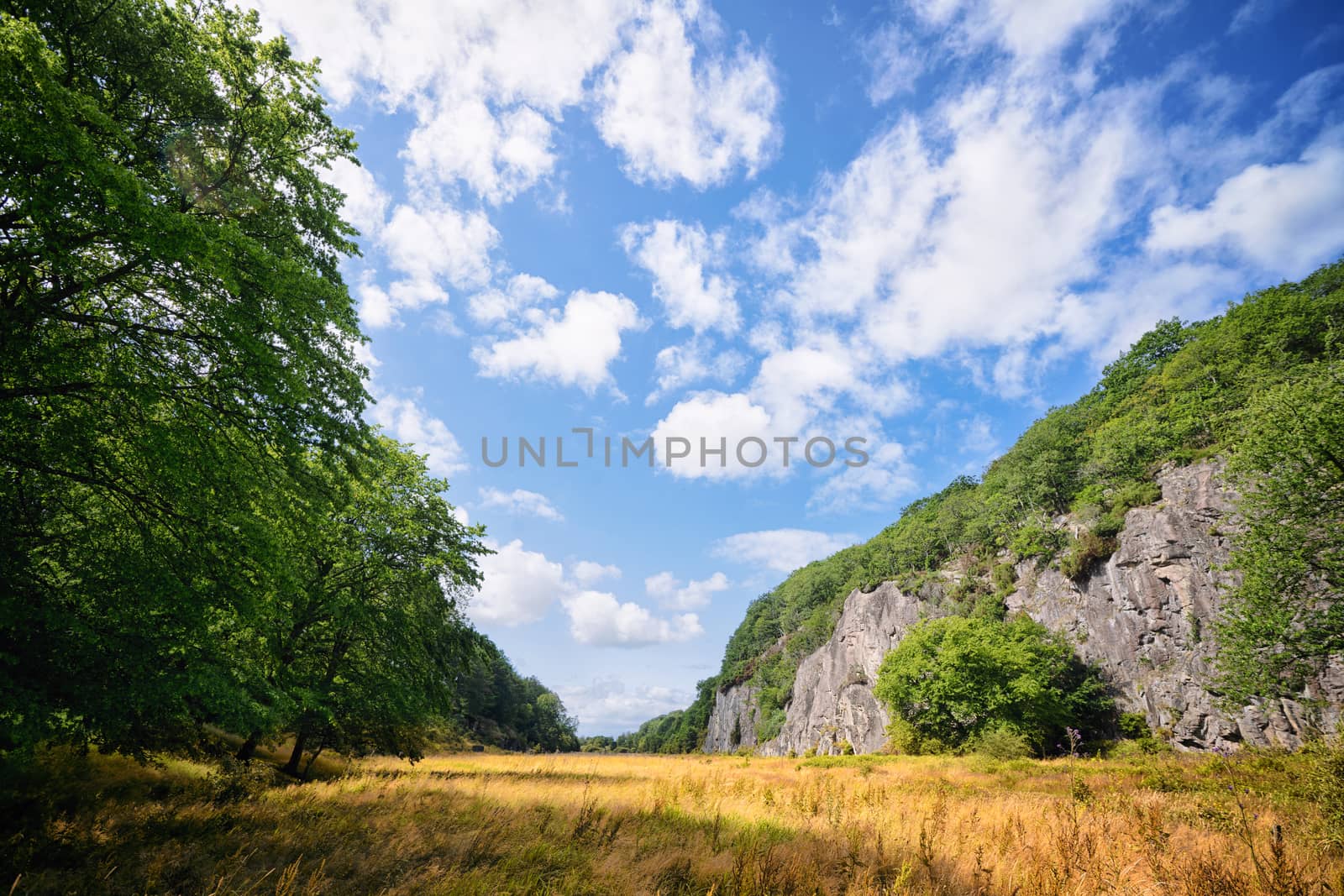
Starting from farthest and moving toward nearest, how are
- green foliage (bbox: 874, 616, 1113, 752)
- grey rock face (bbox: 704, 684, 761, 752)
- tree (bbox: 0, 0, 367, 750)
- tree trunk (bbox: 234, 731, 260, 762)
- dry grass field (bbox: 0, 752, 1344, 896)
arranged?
1. grey rock face (bbox: 704, 684, 761, 752)
2. green foliage (bbox: 874, 616, 1113, 752)
3. tree trunk (bbox: 234, 731, 260, 762)
4. tree (bbox: 0, 0, 367, 750)
5. dry grass field (bbox: 0, 752, 1344, 896)

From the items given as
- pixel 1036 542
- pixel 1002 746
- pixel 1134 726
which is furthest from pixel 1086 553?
pixel 1002 746

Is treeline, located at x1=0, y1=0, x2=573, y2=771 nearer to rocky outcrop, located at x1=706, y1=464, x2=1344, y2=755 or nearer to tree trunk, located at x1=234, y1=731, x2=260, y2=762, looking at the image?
tree trunk, located at x1=234, y1=731, x2=260, y2=762

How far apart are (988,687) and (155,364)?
4087 cm

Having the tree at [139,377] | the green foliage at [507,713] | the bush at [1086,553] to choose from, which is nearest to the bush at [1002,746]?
the bush at [1086,553]

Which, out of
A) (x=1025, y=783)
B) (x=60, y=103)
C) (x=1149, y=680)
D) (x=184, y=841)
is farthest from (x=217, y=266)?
(x=1149, y=680)

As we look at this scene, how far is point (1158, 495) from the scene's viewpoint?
36156 millimetres

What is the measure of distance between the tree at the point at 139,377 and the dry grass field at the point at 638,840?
1493 millimetres

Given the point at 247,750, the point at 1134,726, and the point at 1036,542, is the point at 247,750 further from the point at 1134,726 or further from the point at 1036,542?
the point at 1036,542

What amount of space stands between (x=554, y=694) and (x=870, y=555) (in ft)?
272

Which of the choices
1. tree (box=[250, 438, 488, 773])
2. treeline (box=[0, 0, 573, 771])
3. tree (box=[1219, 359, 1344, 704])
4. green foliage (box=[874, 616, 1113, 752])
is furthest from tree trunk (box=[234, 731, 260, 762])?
green foliage (box=[874, 616, 1113, 752])

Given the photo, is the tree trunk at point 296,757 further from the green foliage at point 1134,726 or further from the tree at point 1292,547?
the green foliage at point 1134,726

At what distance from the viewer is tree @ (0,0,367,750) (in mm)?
5375

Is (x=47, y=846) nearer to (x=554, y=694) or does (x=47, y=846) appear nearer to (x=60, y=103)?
(x=60, y=103)

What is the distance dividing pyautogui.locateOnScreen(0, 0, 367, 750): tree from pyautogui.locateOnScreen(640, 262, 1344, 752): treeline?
27406 millimetres
